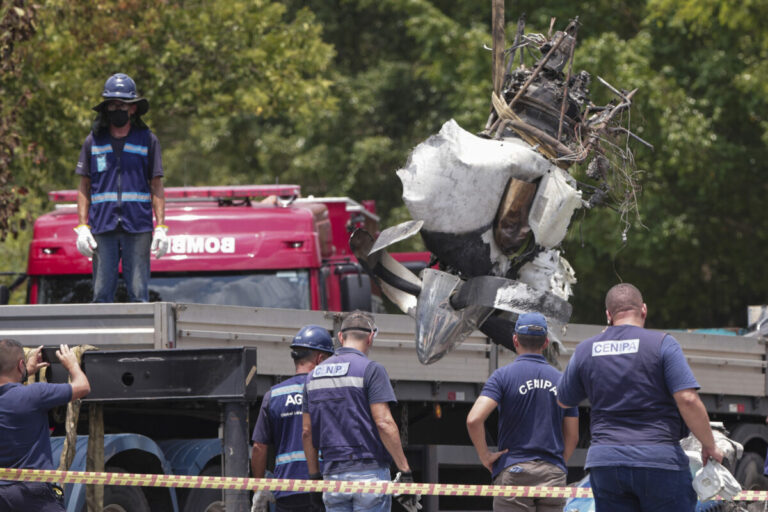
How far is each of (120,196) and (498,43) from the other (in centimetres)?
294

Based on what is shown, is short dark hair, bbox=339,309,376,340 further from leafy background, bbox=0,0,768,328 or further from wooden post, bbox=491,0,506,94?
wooden post, bbox=491,0,506,94

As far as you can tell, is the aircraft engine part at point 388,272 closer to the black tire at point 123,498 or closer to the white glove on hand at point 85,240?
the white glove on hand at point 85,240

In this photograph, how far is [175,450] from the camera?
9.77 metres

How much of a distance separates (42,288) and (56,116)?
6744mm

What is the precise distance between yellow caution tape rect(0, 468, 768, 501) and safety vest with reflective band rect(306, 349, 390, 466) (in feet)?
0.56

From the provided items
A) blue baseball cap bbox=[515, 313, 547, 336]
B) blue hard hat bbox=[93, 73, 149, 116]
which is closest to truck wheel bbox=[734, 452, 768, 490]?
blue baseball cap bbox=[515, 313, 547, 336]

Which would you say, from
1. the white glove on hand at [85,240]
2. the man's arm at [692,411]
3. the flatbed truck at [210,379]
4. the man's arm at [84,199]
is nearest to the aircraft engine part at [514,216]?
the flatbed truck at [210,379]

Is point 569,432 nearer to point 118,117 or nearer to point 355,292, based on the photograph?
point 355,292

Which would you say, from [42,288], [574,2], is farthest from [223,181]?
[42,288]

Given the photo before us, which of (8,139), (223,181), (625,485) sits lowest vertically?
(625,485)

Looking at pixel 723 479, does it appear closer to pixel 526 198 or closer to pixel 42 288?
pixel 526 198

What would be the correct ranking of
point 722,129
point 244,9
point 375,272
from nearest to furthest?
point 375,272 → point 244,9 → point 722,129

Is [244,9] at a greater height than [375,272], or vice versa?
[244,9]

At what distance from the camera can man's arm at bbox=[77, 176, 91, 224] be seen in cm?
1042
